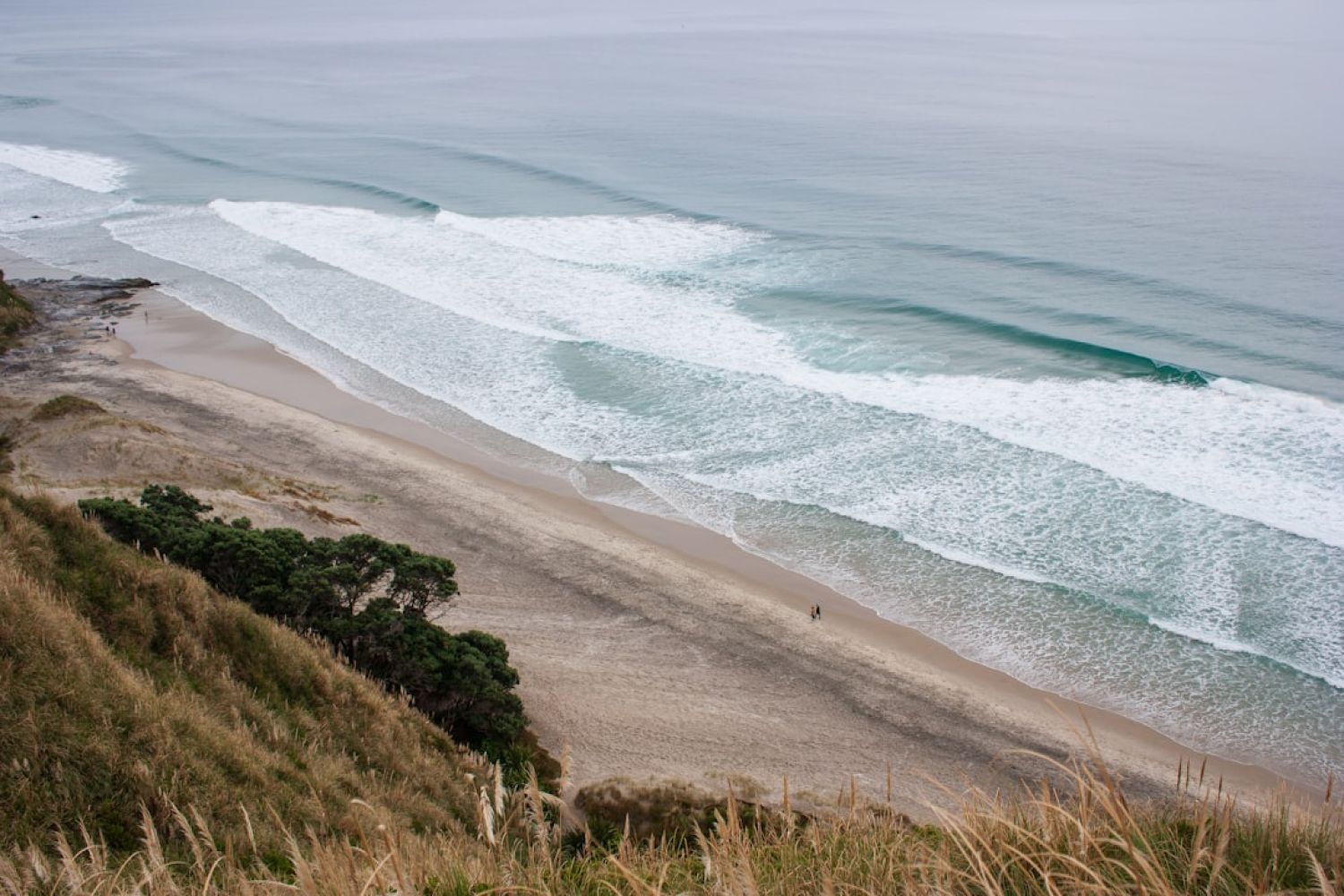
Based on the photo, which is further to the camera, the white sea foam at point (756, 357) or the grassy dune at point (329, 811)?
the white sea foam at point (756, 357)

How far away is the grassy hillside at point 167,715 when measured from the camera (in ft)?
29.7

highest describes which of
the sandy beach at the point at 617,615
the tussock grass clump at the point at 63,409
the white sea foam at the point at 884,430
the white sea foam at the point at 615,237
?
the white sea foam at the point at 615,237

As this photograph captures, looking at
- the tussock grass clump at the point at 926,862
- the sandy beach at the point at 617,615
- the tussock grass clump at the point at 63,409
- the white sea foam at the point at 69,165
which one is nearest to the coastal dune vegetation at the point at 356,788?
the tussock grass clump at the point at 926,862

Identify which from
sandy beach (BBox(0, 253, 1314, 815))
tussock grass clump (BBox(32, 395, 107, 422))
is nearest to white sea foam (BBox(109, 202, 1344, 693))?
sandy beach (BBox(0, 253, 1314, 815))

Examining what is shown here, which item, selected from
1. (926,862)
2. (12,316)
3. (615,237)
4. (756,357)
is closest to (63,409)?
(12,316)

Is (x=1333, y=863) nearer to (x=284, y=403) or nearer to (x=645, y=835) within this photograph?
(x=645, y=835)

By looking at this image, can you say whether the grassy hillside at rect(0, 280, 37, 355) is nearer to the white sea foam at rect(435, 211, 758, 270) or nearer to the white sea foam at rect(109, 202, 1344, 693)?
the white sea foam at rect(109, 202, 1344, 693)

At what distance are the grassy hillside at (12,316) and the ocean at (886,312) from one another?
6.61 meters

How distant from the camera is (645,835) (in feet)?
46.4

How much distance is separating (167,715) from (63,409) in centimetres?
2095

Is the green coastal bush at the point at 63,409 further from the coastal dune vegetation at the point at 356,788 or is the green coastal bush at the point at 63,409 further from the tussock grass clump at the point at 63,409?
the coastal dune vegetation at the point at 356,788

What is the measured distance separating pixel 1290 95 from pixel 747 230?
55458mm

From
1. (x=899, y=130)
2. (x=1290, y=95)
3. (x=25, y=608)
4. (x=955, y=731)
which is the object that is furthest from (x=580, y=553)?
(x=1290, y=95)

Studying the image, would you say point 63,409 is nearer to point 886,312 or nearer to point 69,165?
point 886,312
